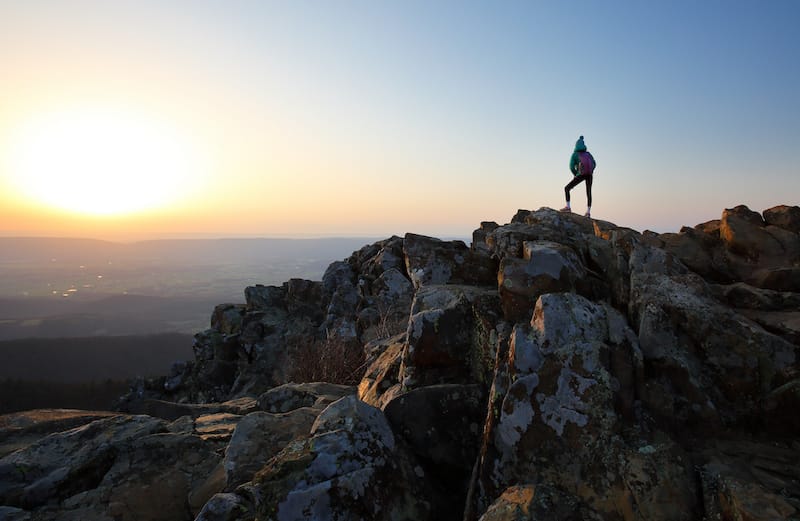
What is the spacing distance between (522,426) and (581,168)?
12549 millimetres

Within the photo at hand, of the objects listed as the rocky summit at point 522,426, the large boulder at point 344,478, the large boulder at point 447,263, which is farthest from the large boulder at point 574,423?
the large boulder at point 447,263

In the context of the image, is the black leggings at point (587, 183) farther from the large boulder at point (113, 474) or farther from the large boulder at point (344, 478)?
the large boulder at point (113, 474)

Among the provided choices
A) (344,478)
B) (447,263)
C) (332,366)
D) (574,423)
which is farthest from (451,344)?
(332,366)

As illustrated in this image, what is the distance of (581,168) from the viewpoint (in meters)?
14.6

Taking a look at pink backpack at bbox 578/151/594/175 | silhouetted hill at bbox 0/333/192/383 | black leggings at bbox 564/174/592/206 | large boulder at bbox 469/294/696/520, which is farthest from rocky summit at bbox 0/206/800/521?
silhouetted hill at bbox 0/333/192/383

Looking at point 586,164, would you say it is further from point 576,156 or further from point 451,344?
point 451,344

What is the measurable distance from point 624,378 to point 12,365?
138 m

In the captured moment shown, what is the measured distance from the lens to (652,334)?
573 cm

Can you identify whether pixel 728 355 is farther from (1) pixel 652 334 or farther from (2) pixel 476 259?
(2) pixel 476 259

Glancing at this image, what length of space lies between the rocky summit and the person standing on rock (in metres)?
6.44

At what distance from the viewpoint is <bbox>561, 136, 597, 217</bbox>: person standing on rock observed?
14.5 m

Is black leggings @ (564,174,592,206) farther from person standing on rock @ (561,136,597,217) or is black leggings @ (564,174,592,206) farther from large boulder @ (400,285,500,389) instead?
large boulder @ (400,285,500,389)

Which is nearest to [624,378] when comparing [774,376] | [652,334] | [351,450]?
[652,334]

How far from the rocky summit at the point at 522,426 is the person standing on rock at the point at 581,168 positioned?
21.1 feet
